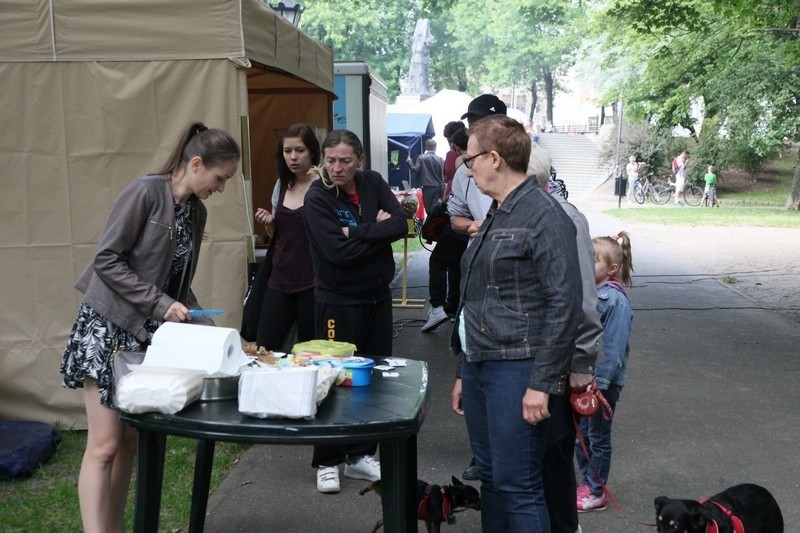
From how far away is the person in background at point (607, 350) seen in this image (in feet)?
13.4

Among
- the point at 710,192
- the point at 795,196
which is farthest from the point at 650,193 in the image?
the point at 795,196

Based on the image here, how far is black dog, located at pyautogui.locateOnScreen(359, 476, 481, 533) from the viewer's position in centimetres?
367

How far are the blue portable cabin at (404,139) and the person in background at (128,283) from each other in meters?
25.0

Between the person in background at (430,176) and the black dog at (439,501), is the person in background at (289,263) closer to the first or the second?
the black dog at (439,501)

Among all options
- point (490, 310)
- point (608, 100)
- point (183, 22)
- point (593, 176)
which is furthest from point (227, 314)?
point (593, 176)

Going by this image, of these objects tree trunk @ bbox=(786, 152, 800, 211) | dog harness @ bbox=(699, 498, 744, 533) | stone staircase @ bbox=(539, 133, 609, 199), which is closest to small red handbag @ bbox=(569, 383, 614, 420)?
dog harness @ bbox=(699, 498, 744, 533)

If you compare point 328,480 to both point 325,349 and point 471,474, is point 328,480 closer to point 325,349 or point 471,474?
point 471,474

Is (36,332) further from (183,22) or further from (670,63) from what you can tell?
(670,63)

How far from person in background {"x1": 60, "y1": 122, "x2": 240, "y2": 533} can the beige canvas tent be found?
194 centimetres

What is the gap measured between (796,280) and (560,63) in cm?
6167

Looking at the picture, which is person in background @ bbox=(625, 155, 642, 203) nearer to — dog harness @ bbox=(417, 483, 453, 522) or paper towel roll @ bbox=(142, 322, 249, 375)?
dog harness @ bbox=(417, 483, 453, 522)

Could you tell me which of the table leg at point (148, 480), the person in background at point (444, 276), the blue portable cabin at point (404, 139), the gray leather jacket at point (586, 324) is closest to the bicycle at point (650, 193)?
the blue portable cabin at point (404, 139)

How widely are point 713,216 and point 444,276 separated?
1799 centimetres

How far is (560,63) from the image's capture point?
71188 mm
